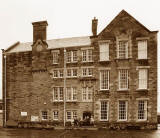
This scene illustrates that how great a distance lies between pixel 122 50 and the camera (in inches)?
1200

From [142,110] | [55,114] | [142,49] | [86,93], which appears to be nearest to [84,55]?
[86,93]

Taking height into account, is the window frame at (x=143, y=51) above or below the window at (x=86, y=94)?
above

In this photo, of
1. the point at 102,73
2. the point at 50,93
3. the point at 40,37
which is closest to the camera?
the point at 102,73

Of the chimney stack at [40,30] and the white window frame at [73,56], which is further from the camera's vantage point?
the chimney stack at [40,30]

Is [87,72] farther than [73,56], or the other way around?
[73,56]

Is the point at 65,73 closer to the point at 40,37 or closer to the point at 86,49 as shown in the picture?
the point at 86,49

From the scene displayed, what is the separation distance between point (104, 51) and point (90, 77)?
161 inches

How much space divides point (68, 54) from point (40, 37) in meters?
5.73

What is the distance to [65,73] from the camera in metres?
32.6

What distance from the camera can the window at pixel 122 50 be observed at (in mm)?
30289

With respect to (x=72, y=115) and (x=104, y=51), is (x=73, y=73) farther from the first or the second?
(x=72, y=115)

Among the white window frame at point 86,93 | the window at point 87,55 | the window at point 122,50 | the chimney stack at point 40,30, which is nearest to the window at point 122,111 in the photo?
the white window frame at point 86,93

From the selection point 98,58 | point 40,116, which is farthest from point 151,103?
point 40,116

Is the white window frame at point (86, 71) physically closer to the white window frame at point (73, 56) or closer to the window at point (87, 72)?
the window at point (87, 72)
